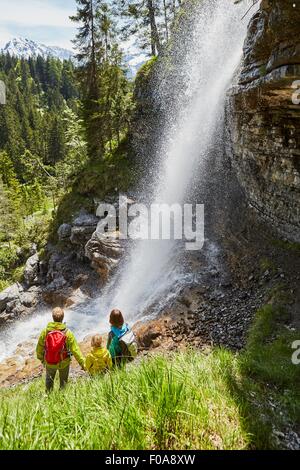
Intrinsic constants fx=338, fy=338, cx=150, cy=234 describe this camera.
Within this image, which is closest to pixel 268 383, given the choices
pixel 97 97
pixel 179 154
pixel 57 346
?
pixel 57 346

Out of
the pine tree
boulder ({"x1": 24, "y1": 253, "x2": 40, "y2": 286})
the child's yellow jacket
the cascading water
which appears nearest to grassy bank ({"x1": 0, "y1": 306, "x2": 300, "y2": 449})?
the child's yellow jacket

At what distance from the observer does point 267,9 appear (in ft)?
28.4

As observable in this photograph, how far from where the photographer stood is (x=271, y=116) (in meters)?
Answer: 11.2

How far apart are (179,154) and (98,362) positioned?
Answer: 54.7ft

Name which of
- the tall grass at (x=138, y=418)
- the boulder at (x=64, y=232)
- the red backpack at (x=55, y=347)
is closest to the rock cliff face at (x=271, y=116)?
the tall grass at (x=138, y=418)

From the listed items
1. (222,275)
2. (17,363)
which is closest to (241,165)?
(222,275)

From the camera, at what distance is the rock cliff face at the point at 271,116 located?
7934 mm

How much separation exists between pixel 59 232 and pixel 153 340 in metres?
14.3

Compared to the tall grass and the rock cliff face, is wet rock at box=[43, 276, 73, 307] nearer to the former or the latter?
the rock cliff face

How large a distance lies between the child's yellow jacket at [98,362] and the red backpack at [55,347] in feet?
1.64

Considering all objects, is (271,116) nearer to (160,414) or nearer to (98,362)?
(98,362)

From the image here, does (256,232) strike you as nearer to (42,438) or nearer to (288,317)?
(288,317)

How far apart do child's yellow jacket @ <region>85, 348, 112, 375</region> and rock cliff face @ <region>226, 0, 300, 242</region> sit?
24.0ft

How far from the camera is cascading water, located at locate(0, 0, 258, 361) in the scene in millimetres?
15367
